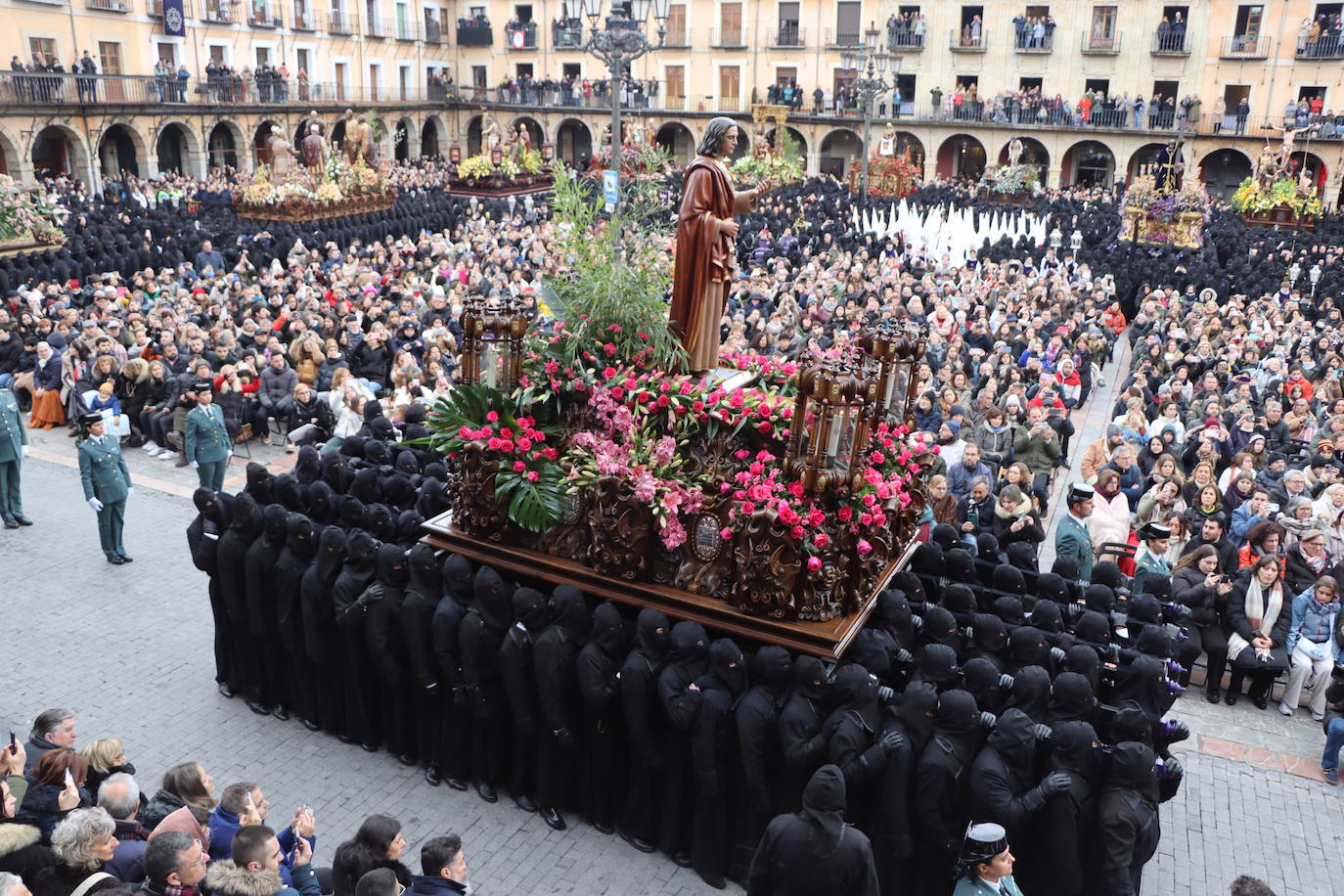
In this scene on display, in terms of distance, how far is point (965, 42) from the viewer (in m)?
43.9

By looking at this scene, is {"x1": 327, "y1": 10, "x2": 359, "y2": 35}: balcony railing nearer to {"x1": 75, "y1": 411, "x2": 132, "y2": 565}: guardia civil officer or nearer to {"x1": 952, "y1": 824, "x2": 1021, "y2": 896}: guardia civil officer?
{"x1": 75, "y1": 411, "x2": 132, "y2": 565}: guardia civil officer

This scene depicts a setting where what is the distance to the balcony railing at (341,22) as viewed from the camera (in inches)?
1832

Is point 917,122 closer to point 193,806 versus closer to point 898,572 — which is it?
point 898,572

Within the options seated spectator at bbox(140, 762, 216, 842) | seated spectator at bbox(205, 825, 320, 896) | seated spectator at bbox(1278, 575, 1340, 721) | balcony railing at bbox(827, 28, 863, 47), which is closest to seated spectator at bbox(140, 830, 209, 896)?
seated spectator at bbox(205, 825, 320, 896)

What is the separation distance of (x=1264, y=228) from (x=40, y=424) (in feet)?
89.8

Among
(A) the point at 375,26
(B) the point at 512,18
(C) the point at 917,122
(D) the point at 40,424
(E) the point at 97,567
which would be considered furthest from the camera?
(B) the point at 512,18

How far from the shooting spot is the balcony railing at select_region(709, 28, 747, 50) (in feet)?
156

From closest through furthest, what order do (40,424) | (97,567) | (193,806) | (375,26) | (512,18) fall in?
(193,806)
(97,567)
(40,424)
(375,26)
(512,18)

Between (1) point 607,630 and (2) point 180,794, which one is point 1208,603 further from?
(2) point 180,794

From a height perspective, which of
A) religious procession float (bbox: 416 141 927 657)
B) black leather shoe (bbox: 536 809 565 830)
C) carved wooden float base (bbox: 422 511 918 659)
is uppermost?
religious procession float (bbox: 416 141 927 657)

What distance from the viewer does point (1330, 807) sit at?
7285mm

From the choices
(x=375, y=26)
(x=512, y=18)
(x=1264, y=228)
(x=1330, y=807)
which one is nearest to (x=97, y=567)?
(x=1330, y=807)

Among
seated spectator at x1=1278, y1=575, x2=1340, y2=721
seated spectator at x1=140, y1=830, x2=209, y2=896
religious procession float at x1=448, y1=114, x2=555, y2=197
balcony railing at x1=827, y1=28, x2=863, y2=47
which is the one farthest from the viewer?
balcony railing at x1=827, y1=28, x2=863, y2=47

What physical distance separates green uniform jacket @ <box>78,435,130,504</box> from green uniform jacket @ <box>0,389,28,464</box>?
153 cm
